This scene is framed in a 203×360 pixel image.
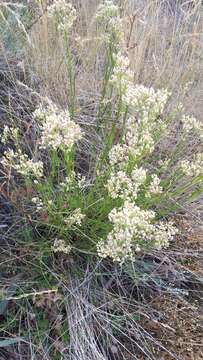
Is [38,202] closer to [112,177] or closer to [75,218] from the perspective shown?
[75,218]

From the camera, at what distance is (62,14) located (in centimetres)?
173

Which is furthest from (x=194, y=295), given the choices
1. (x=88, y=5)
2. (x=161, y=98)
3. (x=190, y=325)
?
(x=88, y=5)

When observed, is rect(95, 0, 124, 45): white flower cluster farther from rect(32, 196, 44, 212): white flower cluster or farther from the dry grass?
rect(32, 196, 44, 212): white flower cluster

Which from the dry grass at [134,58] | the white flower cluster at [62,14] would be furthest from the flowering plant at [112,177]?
the dry grass at [134,58]

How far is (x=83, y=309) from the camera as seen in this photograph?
1.79m

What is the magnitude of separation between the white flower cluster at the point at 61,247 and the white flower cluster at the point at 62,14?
89 centimetres

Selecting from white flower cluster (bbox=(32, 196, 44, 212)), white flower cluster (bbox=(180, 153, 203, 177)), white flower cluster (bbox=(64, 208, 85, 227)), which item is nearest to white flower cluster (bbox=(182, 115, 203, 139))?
white flower cluster (bbox=(180, 153, 203, 177))

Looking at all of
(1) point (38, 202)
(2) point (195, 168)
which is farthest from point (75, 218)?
(2) point (195, 168)

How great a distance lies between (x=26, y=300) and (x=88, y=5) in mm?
2396

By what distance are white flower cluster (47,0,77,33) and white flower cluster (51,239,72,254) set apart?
893 mm

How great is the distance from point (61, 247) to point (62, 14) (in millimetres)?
990

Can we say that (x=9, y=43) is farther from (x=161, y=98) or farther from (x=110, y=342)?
(x=110, y=342)

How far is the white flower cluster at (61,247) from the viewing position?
5.56 feet

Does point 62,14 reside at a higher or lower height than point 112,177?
higher
